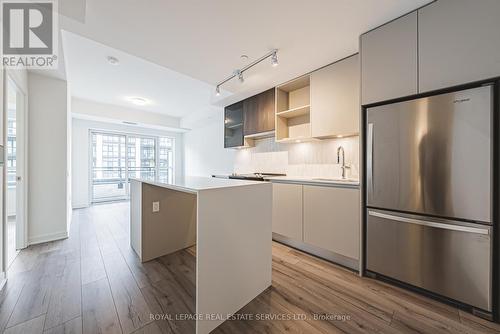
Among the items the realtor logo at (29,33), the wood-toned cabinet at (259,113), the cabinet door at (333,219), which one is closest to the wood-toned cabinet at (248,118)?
the wood-toned cabinet at (259,113)

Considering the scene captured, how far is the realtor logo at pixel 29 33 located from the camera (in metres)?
1.68

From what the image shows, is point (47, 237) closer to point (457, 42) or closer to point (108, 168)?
point (108, 168)

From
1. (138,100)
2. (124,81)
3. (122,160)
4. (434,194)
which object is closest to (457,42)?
(434,194)

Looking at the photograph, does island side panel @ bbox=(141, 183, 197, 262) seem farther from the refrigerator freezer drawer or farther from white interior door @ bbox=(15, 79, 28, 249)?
the refrigerator freezer drawer

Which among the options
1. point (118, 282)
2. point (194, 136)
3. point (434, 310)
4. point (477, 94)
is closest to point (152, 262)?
point (118, 282)

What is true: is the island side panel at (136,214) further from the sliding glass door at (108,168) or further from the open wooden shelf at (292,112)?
the sliding glass door at (108,168)

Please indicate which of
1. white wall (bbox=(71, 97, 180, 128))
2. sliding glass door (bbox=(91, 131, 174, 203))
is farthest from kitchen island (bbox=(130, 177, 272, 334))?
sliding glass door (bbox=(91, 131, 174, 203))

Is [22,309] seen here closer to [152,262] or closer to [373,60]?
[152,262]

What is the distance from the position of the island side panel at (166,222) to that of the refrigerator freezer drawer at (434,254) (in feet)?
6.58

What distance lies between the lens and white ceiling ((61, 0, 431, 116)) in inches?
63.7

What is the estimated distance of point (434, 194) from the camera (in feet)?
5.16

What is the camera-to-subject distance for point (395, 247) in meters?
1.77

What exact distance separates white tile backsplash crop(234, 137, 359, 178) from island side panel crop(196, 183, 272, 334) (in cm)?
139

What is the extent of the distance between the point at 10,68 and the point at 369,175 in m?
3.87
